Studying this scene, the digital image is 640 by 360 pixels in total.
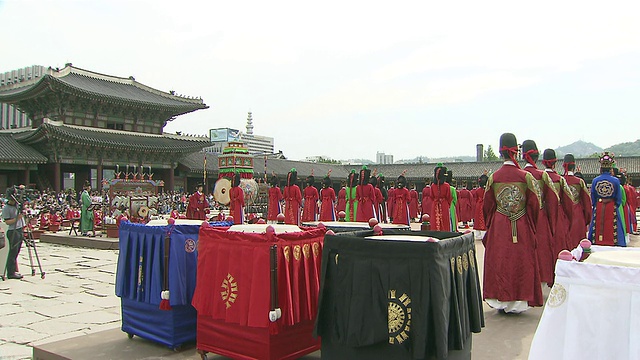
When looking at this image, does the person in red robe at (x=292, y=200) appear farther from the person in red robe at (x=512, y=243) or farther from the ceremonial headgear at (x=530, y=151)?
the person in red robe at (x=512, y=243)

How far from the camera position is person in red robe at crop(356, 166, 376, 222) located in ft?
40.0

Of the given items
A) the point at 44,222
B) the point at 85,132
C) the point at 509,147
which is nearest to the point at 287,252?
the point at 509,147

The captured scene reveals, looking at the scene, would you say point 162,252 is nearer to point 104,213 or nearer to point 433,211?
point 433,211

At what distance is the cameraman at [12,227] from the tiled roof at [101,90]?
691 inches

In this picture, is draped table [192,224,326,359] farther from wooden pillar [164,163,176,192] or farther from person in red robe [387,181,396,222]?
wooden pillar [164,163,176,192]

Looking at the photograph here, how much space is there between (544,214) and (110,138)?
2401 centimetres

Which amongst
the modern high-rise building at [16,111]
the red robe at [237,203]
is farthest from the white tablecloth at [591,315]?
the modern high-rise building at [16,111]

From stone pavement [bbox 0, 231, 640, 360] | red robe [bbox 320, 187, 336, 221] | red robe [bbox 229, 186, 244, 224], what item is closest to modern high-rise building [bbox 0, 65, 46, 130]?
red robe [bbox 229, 186, 244, 224]

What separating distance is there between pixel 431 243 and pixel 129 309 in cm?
274

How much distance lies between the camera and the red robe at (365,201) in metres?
12.2

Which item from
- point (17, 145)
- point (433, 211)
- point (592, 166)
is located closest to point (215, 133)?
point (17, 145)

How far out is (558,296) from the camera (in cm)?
193

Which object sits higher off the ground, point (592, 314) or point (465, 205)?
point (592, 314)

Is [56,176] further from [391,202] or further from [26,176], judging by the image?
[391,202]
